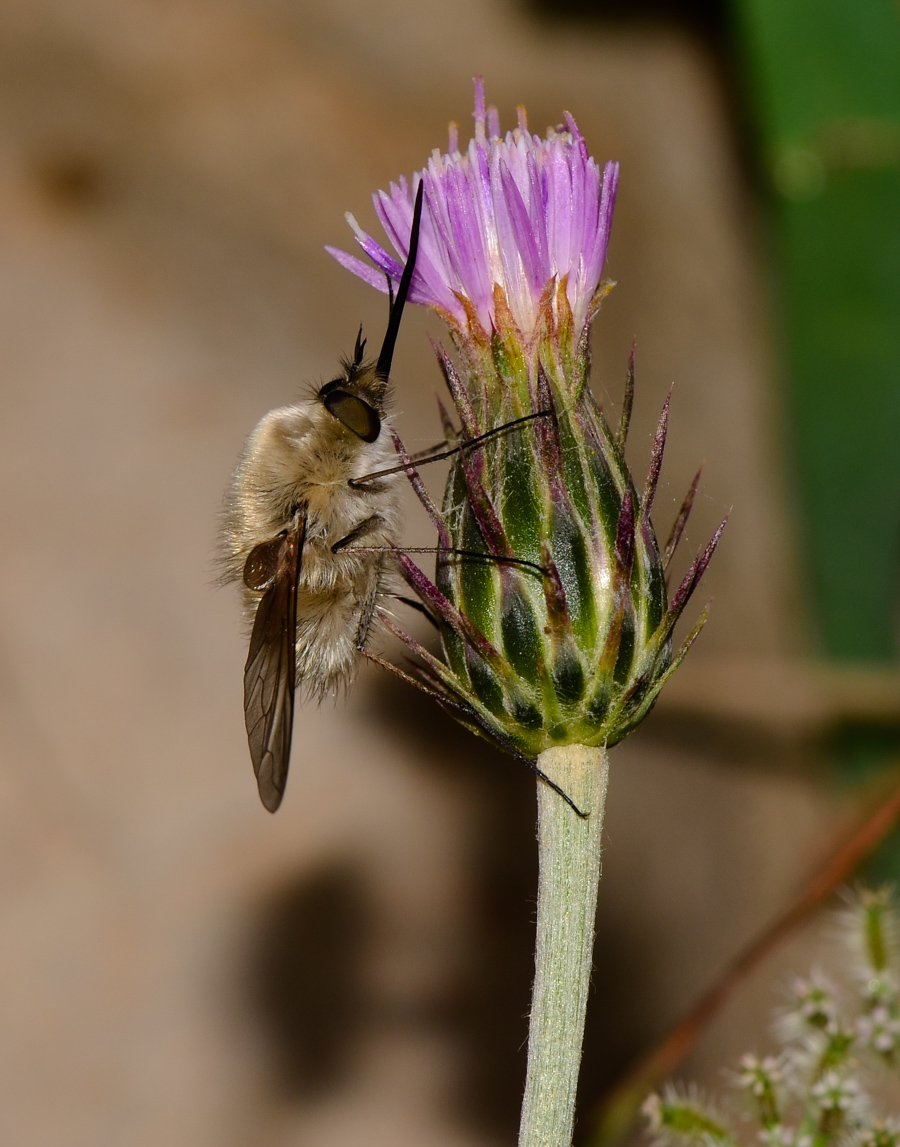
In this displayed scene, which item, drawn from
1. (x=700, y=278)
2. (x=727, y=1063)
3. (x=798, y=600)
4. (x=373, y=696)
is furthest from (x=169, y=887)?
(x=700, y=278)

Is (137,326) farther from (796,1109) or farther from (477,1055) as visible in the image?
(796,1109)

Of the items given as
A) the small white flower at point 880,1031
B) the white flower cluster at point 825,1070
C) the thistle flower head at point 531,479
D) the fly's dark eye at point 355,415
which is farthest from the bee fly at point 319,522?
the small white flower at point 880,1031

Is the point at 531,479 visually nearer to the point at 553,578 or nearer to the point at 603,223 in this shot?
the point at 553,578

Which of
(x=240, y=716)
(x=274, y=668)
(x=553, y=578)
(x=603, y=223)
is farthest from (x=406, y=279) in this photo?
(x=240, y=716)

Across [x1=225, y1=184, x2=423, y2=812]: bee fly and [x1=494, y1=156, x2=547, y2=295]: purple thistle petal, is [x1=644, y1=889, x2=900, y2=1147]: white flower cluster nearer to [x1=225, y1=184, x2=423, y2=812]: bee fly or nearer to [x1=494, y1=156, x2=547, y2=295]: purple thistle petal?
[x1=225, y1=184, x2=423, y2=812]: bee fly

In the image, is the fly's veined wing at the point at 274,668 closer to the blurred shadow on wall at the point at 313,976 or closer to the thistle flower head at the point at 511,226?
the thistle flower head at the point at 511,226

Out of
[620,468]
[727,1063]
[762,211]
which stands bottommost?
[727,1063]

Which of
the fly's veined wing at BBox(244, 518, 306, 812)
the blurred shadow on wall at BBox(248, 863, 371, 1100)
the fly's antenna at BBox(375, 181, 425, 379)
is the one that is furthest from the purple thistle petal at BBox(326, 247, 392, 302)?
the blurred shadow on wall at BBox(248, 863, 371, 1100)
